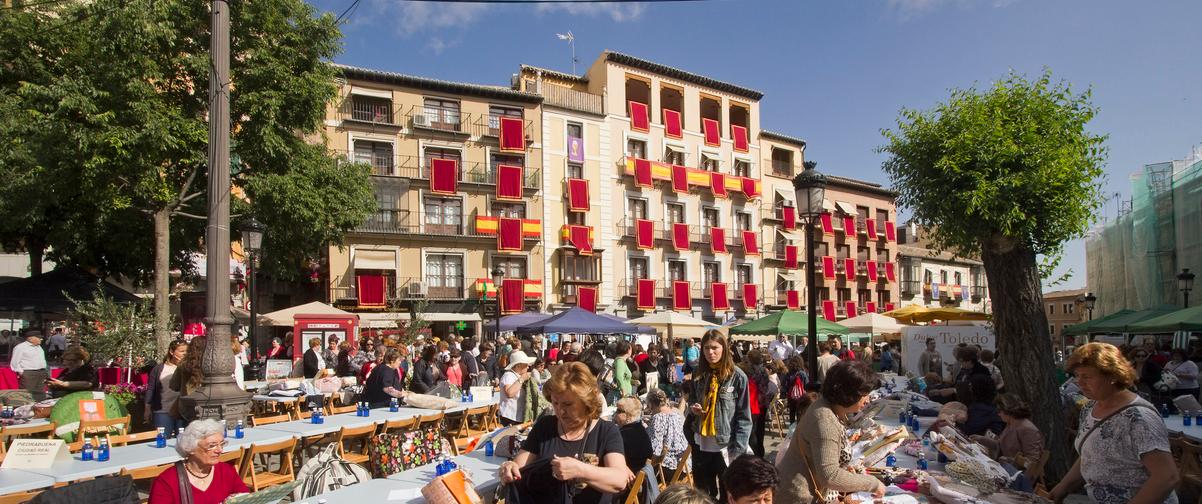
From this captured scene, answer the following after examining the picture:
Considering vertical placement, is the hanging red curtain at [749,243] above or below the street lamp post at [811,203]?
above

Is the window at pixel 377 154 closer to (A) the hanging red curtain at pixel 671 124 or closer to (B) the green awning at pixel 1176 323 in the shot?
(A) the hanging red curtain at pixel 671 124

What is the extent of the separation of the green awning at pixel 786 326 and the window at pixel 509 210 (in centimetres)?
1617

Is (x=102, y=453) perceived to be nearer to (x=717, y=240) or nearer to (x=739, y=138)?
(x=717, y=240)

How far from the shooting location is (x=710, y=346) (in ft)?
18.4

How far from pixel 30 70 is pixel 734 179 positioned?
98.6ft

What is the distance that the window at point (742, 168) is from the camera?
4084cm

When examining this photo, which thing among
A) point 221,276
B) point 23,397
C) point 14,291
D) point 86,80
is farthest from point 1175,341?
point 14,291

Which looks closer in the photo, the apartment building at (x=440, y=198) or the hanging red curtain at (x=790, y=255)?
the apartment building at (x=440, y=198)

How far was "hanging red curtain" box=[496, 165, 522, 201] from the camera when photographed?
3310 centimetres

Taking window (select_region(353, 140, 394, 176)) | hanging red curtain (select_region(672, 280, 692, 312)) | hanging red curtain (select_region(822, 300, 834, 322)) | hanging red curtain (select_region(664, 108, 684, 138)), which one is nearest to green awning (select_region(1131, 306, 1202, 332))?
hanging red curtain (select_region(672, 280, 692, 312))

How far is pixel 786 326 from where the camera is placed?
18.4m

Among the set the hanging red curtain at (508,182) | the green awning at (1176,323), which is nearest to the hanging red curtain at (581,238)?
the hanging red curtain at (508,182)

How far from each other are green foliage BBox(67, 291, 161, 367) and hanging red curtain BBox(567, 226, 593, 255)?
70.8 ft

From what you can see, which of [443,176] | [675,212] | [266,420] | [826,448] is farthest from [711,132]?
[826,448]
